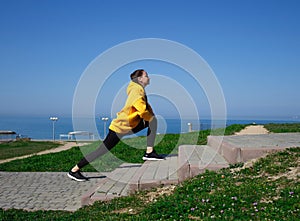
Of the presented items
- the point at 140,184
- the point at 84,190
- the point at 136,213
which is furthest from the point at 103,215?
the point at 84,190

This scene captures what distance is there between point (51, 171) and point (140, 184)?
5.00 metres

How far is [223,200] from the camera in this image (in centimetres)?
415

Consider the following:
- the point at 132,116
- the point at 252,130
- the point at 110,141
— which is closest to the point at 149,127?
the point at 132,116

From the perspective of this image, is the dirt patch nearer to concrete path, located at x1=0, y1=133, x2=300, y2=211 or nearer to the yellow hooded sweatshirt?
concrete path, located at x1=0, y1=133, x2=300, y2=211

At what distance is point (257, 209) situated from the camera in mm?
3771

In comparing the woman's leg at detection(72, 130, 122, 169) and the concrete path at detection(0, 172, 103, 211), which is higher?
the woman's leg at detection(72, 130, 122, 169)

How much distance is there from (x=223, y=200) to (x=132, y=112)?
10.4 ft

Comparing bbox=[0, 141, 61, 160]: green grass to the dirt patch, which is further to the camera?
bbox=[0, 141, 61, 160]: green grass

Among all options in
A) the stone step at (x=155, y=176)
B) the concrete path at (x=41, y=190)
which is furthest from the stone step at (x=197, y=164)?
the concrete path at (x=41, y=190)

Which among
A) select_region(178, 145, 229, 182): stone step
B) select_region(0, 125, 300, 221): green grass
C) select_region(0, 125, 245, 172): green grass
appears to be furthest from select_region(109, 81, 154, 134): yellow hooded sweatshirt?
select_region(0, 125, 245, 172): green grass

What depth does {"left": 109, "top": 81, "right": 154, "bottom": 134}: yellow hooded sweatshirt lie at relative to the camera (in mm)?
6785

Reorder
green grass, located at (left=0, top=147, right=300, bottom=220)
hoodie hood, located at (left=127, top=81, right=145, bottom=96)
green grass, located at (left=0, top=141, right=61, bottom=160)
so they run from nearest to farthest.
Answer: green grass, located at (left=0, top=147, right=300, bottom=220), hoodie hood, located at (left=127, top=81, right=145, bottom=96), green grass, located at (left=0, top=141, right=61, bottom=160)

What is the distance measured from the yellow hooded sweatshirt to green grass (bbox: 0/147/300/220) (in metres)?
1.70

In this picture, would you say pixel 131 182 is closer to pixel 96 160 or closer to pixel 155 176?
pixel 155 176
